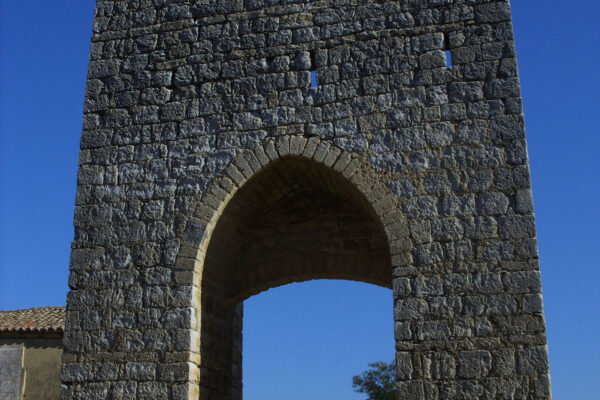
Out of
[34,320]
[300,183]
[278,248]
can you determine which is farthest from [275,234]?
[34,320]

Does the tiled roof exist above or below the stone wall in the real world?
above

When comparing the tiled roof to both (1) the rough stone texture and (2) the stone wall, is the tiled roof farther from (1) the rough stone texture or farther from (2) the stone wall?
(1) the rough stone texture

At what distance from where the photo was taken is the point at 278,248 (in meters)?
7.29

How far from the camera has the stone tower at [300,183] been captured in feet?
17.6

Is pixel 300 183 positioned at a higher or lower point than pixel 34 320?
higher

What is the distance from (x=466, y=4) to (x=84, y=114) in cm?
392

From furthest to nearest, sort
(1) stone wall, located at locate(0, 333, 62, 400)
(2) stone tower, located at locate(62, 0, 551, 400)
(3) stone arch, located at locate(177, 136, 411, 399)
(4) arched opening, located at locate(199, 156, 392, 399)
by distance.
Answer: (1) stone wall, located at locate(0, 333, 62, 400) < (4) arched opening, located at locate(199, 156, 392, 399) < (3) stone arch, located at locate(177, 136, 411, 399) < (2) stone tower, located at locate(62, 0, 551, 400)

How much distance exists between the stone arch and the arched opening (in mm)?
11

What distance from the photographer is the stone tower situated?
17.6ft

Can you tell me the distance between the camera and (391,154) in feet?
19.4

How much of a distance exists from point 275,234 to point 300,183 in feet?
2.50

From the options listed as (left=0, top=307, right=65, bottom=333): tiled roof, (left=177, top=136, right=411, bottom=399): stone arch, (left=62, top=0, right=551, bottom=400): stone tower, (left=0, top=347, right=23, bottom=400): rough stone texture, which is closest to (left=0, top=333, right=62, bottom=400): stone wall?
(left=0, top=347, right=23, bottom=400): rough stone texture

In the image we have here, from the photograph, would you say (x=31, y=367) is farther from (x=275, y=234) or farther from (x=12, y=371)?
(x=275, y=234)

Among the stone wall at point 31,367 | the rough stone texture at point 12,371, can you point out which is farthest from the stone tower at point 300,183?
the rough stone texture at point 12,371
